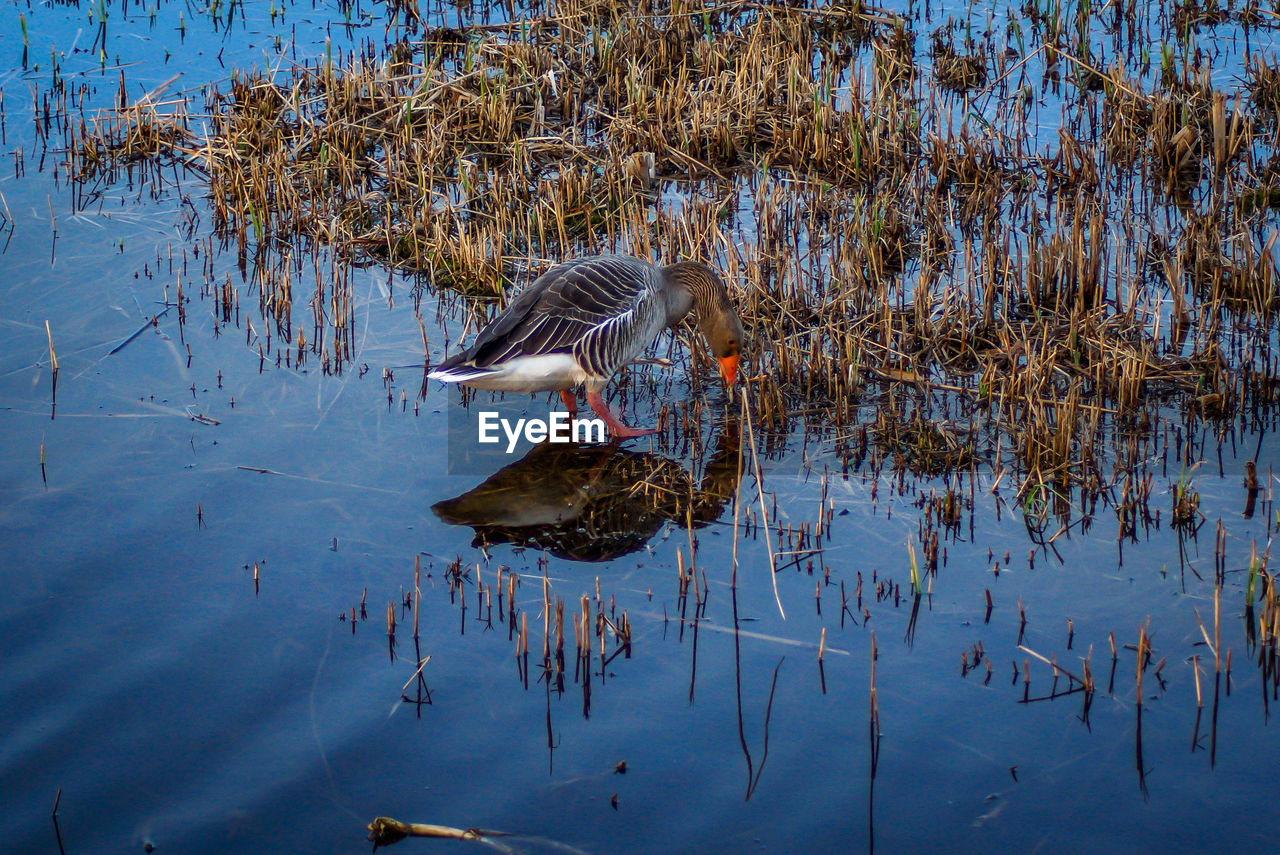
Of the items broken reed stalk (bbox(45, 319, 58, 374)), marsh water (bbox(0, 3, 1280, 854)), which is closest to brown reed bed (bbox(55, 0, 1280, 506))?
marsh water (bbox(0, 3, 1280, 854))

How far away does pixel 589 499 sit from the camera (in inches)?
211

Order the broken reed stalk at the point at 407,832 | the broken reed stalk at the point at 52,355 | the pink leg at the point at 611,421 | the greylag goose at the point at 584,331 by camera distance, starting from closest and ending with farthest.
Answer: the broken reed stalk at the point at 407,832
the greylag goose at the point at 584,331
the pink leg at the point at 611,421
the broken reed stalk at the point at 52,355

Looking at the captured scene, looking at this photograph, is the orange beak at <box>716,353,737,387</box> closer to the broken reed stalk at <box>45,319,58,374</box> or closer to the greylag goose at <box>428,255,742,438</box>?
the greylag goose at <box>428,255,742,438</box>

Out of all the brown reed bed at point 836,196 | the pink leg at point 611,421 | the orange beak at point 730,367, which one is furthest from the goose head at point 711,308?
the pink leg at point 611,421

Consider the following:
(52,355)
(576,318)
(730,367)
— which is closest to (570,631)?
(576,318)

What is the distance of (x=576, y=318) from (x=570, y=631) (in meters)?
1.75

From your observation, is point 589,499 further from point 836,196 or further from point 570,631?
point 836,196

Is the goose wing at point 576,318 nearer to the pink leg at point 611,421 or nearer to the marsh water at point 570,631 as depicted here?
the pink leg at point 611,421

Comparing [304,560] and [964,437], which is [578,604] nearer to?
[304,560]

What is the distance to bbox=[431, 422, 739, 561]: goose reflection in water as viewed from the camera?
16.5 ft

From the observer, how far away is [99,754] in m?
3.73

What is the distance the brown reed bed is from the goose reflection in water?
2.38ft

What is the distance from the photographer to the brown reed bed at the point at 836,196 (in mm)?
6020

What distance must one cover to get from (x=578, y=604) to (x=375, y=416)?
194cm
